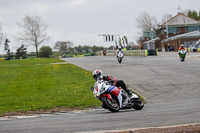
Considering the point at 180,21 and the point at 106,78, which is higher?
the point at 180,21

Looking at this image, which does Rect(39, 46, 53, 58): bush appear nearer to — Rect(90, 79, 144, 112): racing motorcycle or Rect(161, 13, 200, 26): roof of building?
Rect(161, 13, 200, 26): roof of building

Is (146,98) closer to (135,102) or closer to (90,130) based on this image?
(135,102)

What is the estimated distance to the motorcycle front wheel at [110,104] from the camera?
1052 centimetres

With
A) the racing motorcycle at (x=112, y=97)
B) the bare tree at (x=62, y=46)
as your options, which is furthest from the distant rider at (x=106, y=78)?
the bare tree at (x=62, y=46)

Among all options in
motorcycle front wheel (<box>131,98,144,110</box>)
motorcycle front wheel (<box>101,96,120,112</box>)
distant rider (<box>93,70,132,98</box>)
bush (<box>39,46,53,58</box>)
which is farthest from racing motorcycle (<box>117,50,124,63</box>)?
bush (<box>39,46,53,58</box>)

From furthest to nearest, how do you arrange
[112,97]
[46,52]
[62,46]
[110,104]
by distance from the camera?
1. [62,46]
2. [46,52]
3. [112,97]
4. [110,104]

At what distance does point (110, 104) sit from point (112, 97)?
236 mm

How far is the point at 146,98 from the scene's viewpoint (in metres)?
15.3

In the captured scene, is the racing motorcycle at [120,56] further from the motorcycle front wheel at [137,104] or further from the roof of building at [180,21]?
the roof of building at [180,21]

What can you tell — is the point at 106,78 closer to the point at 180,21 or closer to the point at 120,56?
the point at 120,56

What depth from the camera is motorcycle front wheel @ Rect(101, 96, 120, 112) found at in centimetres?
1052

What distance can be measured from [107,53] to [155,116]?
84.5m

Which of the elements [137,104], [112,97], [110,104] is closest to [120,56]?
[137,104]

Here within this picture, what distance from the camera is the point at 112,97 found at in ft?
35.2
